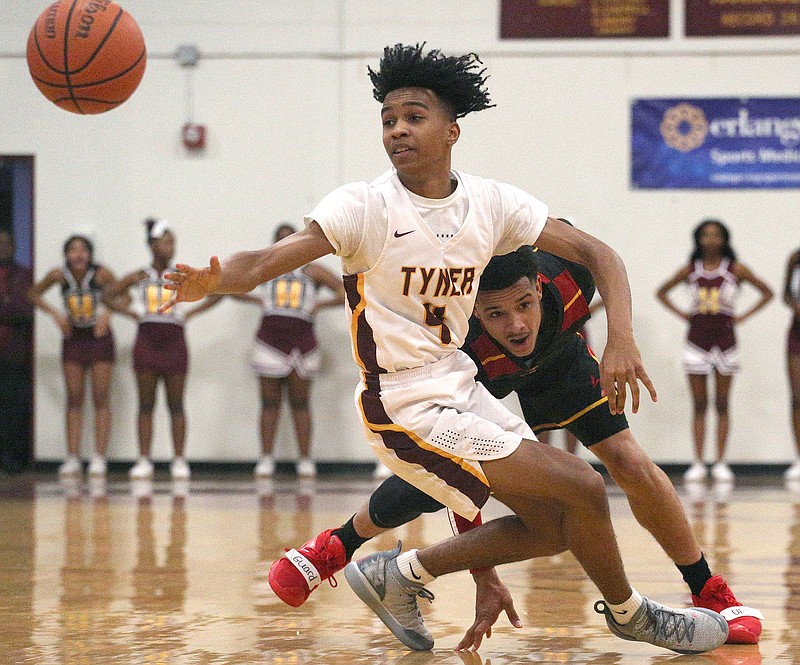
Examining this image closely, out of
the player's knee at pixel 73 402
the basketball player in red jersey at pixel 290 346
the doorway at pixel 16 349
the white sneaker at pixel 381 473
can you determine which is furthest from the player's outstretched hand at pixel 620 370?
the doorway at pixel 16 349

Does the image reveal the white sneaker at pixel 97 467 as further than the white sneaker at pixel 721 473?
Yes

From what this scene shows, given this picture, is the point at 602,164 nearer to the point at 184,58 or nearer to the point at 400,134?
the point at 184,58

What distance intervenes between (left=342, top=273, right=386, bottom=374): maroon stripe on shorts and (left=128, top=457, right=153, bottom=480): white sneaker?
6.72 meters

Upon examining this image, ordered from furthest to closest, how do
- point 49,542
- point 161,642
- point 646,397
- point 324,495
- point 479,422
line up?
1. point 646,397
2. point 324,495
3. point 49,542
4. point 161,642
5. point 479,422

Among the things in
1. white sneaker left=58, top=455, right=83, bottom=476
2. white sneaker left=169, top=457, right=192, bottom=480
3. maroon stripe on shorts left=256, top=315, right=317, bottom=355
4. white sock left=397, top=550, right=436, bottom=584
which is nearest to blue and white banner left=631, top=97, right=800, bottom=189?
maroon stripe on shorts left=256, top=315, right=317, bottom=355

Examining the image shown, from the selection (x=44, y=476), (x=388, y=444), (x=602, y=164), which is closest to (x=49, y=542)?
(x=388, y=444)

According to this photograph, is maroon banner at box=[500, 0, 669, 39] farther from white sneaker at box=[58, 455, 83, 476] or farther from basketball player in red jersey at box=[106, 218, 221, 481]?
white sneaker at box=[58, 455, 83, 476]

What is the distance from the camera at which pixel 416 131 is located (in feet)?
10.6

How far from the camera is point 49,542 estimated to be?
5707 millimetres

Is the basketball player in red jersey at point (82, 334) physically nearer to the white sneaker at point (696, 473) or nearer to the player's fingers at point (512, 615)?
the white sneaker at point (696, 473)

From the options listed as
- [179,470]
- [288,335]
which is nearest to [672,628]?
[288,335]

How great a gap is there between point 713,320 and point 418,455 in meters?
6.83

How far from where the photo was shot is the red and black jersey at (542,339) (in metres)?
3.64

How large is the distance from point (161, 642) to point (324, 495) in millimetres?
4670
